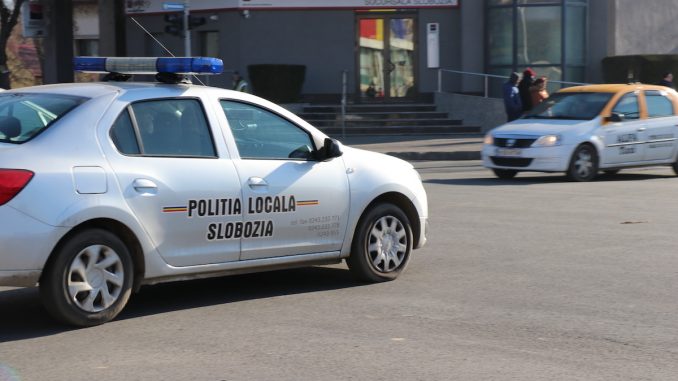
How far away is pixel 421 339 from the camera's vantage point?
22.5ft

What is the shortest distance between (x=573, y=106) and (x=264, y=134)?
11789 millimetres

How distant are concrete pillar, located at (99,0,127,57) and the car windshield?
14.5 meters

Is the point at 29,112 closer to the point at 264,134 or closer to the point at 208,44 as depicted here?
the point at 264,134

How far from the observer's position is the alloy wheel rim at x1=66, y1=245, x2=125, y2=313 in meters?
6.96

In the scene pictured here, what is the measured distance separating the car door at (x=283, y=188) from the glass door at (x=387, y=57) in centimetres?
2621

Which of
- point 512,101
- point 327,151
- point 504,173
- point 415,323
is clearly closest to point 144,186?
point 327,151

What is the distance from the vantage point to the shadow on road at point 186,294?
7.30 metres

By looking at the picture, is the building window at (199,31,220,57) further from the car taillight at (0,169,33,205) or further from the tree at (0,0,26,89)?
the car taillight at (0,169,33,205)

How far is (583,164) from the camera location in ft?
59.8

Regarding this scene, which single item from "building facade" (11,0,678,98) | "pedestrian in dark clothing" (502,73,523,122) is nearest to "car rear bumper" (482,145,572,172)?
"pedestrian in dark clothing" (502,73,523,122)

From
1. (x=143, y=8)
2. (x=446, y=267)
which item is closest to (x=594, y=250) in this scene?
(x=446, y=267)

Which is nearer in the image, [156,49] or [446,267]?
[446,267]

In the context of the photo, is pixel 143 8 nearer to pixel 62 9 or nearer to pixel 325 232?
pixel 62 9

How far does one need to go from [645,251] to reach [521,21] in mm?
23005
